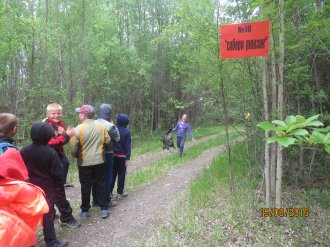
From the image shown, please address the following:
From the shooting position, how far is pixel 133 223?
15.1 ft

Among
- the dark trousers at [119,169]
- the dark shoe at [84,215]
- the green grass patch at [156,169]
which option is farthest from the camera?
the green grass patch at [156,169]

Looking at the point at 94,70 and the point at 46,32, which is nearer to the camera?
the point at 46,32

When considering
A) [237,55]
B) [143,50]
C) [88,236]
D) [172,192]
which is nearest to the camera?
[237,55]

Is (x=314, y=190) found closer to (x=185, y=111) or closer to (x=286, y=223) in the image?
(x=286, y=223)

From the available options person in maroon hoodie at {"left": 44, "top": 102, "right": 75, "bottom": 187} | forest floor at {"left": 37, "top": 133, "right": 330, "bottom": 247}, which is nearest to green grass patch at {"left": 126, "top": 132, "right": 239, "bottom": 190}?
forest floor at {"left": 37, "top": 133, "right": 330, "bottom": 247}

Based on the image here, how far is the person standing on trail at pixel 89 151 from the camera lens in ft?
14.7

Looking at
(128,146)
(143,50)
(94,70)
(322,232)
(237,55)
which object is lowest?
(322,232)

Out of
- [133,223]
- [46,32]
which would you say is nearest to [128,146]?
→ [133,223]

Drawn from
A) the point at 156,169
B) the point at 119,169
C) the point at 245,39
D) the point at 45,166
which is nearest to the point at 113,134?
the point at 119,169

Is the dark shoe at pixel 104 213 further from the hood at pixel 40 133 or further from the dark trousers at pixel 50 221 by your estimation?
the hood at pixel 40 133

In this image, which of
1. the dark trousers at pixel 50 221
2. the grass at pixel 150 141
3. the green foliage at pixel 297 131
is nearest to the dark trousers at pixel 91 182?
the dark trousers at pixel 50 221

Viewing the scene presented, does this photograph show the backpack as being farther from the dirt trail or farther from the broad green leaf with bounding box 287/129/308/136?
the broad green leaf with bounding box 287/129/308/136

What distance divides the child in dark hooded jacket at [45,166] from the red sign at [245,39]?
2737 millimetres

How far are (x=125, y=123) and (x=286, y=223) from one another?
3480mm
